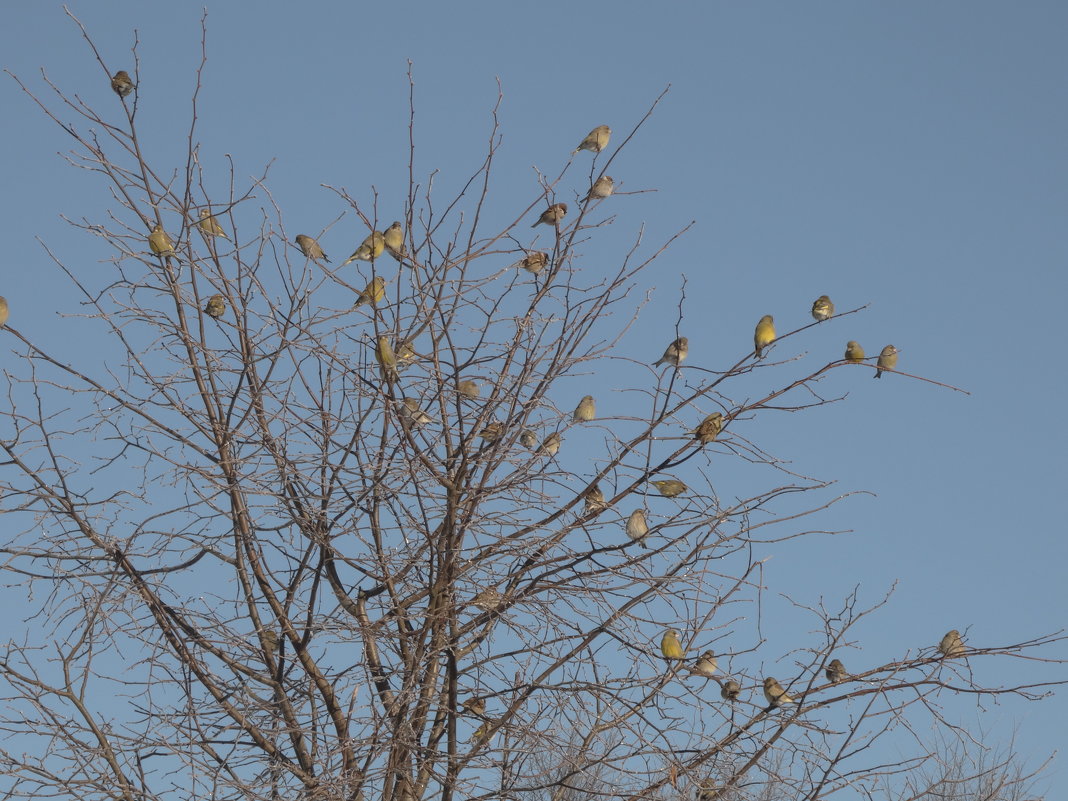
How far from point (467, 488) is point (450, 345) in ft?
1.87

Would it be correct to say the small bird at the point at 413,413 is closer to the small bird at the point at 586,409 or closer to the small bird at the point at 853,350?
the small bird at the point at 586,409

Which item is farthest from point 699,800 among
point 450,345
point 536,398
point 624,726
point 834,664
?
point 450,345

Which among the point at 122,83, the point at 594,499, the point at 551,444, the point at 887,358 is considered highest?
the point at 122,83

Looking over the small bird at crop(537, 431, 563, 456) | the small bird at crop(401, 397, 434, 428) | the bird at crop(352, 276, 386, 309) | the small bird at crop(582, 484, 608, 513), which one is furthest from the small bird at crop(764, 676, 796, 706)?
the bird at crop(352, 276, 386, 309)

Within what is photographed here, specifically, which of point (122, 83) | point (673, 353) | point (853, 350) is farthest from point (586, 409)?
point (122, 83)

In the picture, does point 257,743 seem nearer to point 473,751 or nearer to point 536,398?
point 473,751

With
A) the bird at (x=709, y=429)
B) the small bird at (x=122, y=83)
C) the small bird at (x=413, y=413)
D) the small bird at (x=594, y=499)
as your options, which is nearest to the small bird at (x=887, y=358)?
the bird at (x=709, y=429)

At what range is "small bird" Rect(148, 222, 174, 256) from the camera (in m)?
5.07

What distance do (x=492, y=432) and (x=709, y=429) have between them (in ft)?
2.80

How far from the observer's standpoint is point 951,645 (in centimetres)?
484

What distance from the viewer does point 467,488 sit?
459cm

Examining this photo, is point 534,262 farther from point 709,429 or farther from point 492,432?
point 709,429

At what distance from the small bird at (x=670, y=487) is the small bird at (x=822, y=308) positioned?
5.16 ft

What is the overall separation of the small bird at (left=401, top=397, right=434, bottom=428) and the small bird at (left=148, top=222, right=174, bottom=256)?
126 centimetres
